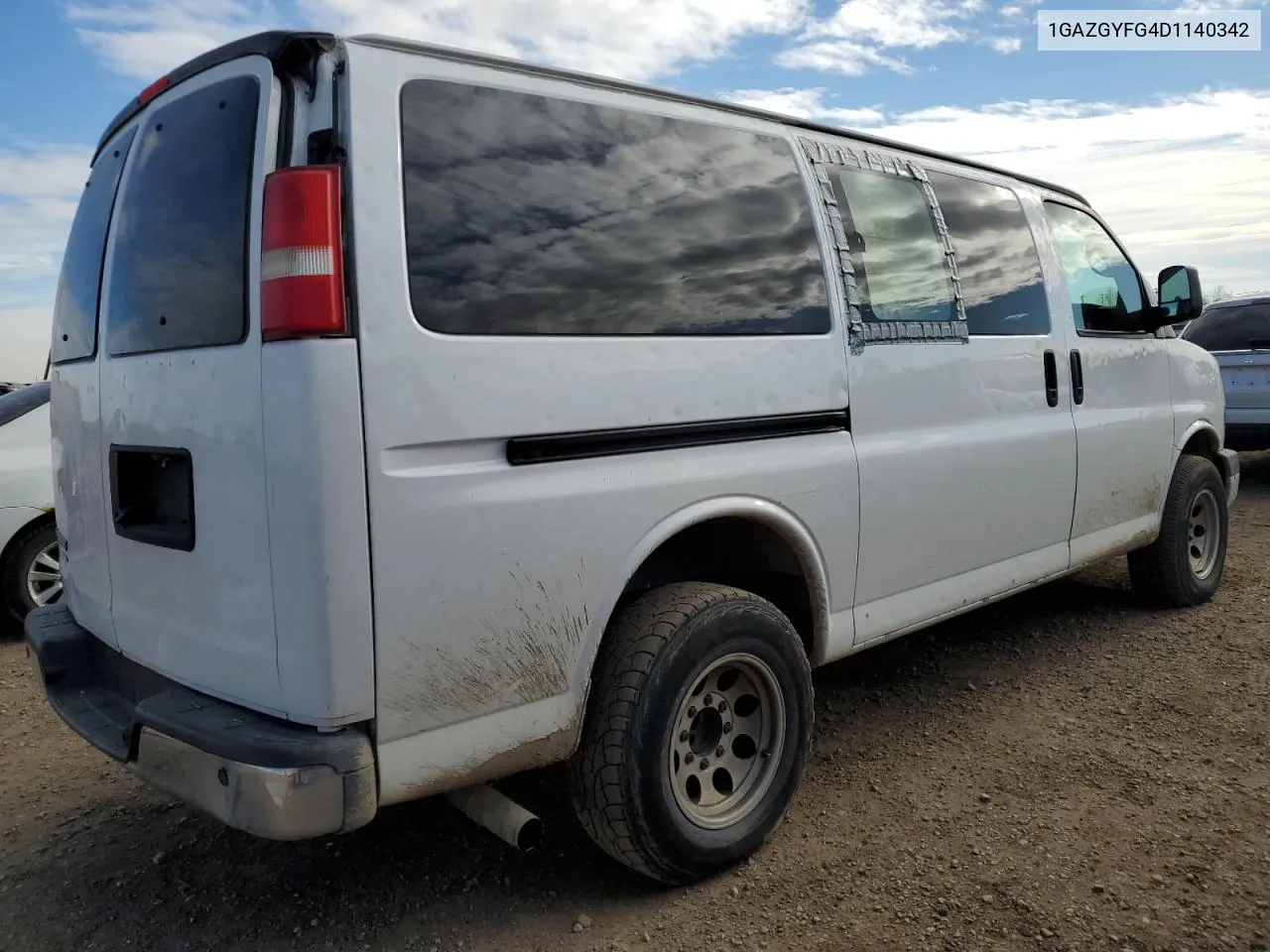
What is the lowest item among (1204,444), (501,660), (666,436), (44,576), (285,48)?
(44,576)

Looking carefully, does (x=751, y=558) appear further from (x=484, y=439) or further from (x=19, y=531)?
(x=19, y=531)

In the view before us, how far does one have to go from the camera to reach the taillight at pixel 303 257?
203 centimetres

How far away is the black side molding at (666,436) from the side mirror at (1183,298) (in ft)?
8.49

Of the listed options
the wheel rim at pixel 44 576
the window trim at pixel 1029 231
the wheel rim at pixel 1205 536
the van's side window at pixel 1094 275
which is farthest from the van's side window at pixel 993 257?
the wheel rim at pixel 44 576

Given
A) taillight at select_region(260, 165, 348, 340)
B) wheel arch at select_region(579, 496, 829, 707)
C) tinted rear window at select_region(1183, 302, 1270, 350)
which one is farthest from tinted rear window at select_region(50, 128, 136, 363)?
tinted rear window at select_region(1183, 302, 1270, 350)

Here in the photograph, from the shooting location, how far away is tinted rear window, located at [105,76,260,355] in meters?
2.21

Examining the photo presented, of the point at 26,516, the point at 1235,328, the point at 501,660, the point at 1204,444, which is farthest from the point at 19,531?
the point at 1235,328

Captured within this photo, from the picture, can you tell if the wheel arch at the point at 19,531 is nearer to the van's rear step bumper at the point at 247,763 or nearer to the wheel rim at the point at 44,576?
the wheel rim at the point at 44,576

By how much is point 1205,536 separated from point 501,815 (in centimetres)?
453

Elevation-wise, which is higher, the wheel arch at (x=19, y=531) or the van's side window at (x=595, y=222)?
the van's side window at (x=595, y=222)

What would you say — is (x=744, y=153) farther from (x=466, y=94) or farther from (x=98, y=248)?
(x=98, y=248)

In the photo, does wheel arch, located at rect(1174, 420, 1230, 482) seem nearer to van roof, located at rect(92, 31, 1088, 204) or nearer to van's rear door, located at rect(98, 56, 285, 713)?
van roof, located at rect(92, 31, 1088, 204)

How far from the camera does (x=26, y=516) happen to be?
5.25m

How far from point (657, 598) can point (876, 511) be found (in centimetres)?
91
